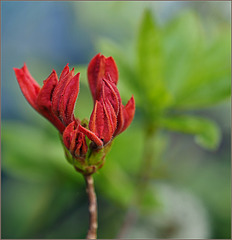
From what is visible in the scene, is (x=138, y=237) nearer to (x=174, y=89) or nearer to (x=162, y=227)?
(x=162, y=227)

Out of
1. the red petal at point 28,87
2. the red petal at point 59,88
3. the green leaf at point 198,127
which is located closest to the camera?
the red petal at point 59,88

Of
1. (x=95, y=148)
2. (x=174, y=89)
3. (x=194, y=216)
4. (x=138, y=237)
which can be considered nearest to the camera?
(x=95, y=148)

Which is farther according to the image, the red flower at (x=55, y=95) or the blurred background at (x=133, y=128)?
the blurred background at (x=133, y=128)

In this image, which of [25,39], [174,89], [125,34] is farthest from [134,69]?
[25,39]

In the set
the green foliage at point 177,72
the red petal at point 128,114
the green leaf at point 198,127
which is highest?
the red petal at point 128,114

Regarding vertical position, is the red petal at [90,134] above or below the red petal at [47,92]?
below

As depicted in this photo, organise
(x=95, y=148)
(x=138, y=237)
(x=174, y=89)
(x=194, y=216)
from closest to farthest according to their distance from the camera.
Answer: (x=95, y=148) → (x=174, y=89) → (x=138, y=237) → (x=194, y=216)

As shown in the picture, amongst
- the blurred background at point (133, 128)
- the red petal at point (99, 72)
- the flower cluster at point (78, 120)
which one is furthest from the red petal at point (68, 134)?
the blurred background at point (133, 128)

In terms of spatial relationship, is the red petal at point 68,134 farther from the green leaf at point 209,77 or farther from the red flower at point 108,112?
the green leaf at point 209,77
